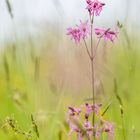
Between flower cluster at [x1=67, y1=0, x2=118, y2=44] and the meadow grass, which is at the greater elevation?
flower cluster at [x1=67, y1=0, x2=118, y2=44]

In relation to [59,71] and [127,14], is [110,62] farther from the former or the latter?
[59,71]

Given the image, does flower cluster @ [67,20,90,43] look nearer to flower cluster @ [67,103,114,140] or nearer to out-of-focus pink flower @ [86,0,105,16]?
out-of-focus pink flower @ [86,0,105,16]

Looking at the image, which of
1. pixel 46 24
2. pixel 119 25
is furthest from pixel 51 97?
pixel 119 25

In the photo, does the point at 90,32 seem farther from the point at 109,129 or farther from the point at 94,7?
the point at 109,129

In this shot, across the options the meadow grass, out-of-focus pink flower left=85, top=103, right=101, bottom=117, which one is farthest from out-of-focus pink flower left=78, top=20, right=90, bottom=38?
the meadow grass

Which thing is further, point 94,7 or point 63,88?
point 63,88

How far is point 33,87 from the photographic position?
2.13m

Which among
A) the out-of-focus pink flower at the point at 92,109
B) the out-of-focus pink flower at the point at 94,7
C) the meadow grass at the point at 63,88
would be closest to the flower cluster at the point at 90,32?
the out-of-focus pink flower at the point at 94,7

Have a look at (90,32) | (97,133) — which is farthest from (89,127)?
(90,32)

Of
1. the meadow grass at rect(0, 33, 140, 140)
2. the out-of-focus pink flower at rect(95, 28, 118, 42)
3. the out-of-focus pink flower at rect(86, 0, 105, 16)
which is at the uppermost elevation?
the out-of-focus pink flower at rect(86, 0, 105, 16)

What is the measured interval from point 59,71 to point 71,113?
2.09 m

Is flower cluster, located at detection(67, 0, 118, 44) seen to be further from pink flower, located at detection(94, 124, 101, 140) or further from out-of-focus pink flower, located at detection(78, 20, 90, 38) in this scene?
pink flower, located at detection(94, 124, 101, 140)

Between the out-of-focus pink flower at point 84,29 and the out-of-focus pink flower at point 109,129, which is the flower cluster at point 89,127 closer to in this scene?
the out-of-focus pink flower at point 109,129

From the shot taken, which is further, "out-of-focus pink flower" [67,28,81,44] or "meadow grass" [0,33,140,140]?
"meadow grass" [0,33,140,140]
